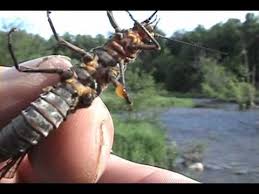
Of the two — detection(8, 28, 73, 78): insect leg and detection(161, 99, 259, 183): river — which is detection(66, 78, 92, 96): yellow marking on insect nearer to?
detection(8, 28, 73, 78): insect leg

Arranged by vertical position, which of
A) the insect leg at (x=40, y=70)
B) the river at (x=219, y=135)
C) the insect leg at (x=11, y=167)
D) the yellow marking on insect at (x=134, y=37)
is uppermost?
the yellow marking on insect at (x=134, y=37)

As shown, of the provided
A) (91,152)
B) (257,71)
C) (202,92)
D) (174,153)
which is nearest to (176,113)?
(202,92)

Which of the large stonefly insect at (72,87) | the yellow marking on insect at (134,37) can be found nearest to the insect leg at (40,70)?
the large stonefly insect at (72,87)

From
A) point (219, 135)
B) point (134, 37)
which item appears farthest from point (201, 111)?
point (134, 37)

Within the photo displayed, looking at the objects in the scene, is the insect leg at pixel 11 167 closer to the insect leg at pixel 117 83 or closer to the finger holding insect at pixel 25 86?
the finger holding insect at pixel 25 86

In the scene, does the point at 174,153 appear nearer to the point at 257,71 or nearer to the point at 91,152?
the point at 257,71

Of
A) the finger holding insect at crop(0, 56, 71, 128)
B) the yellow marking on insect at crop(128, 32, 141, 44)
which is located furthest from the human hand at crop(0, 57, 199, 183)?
the yellow marking on insect at crop(128, 32, 141, 44)
